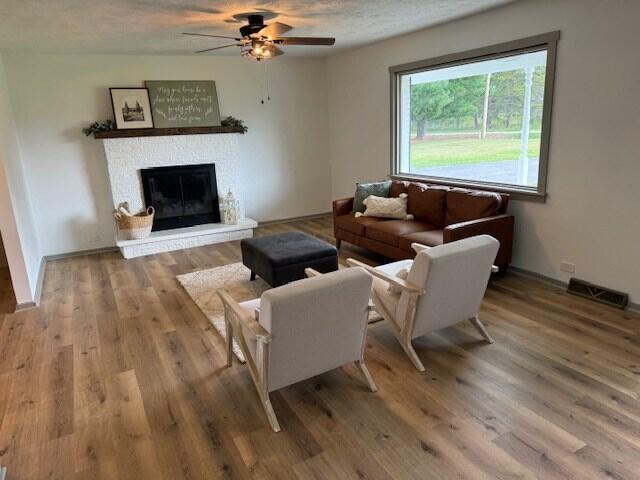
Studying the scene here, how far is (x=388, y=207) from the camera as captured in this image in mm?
5035

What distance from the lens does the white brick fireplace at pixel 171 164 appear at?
5672 millimetres

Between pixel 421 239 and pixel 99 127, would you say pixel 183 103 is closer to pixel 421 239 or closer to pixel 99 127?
pixel 99 127

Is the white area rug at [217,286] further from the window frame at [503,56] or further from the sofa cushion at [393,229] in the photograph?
the window frame at [503,56]

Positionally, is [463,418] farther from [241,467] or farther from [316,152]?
[316,152]

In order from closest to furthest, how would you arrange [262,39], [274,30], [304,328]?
1. [304,328]
2. [274,30]
3. [262,39]

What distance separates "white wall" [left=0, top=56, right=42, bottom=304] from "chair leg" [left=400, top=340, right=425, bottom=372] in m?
3.48

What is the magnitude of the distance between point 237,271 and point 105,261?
6.32ft

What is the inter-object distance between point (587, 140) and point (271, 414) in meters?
3.31

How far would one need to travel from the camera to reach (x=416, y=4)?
3.77m

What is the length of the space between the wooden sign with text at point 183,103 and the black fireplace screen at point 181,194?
620mm

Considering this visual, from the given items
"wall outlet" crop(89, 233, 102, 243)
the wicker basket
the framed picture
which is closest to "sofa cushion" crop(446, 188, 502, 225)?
the wicker basket

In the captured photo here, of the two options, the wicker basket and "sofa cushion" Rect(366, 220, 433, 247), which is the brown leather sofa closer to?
"sofa cushion" Rect(366, 220, 433, 247)

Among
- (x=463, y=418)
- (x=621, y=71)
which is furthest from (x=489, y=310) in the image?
(x=621, y=71)

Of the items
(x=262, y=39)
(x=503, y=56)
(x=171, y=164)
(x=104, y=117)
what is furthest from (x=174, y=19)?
(x=503, y=56)
